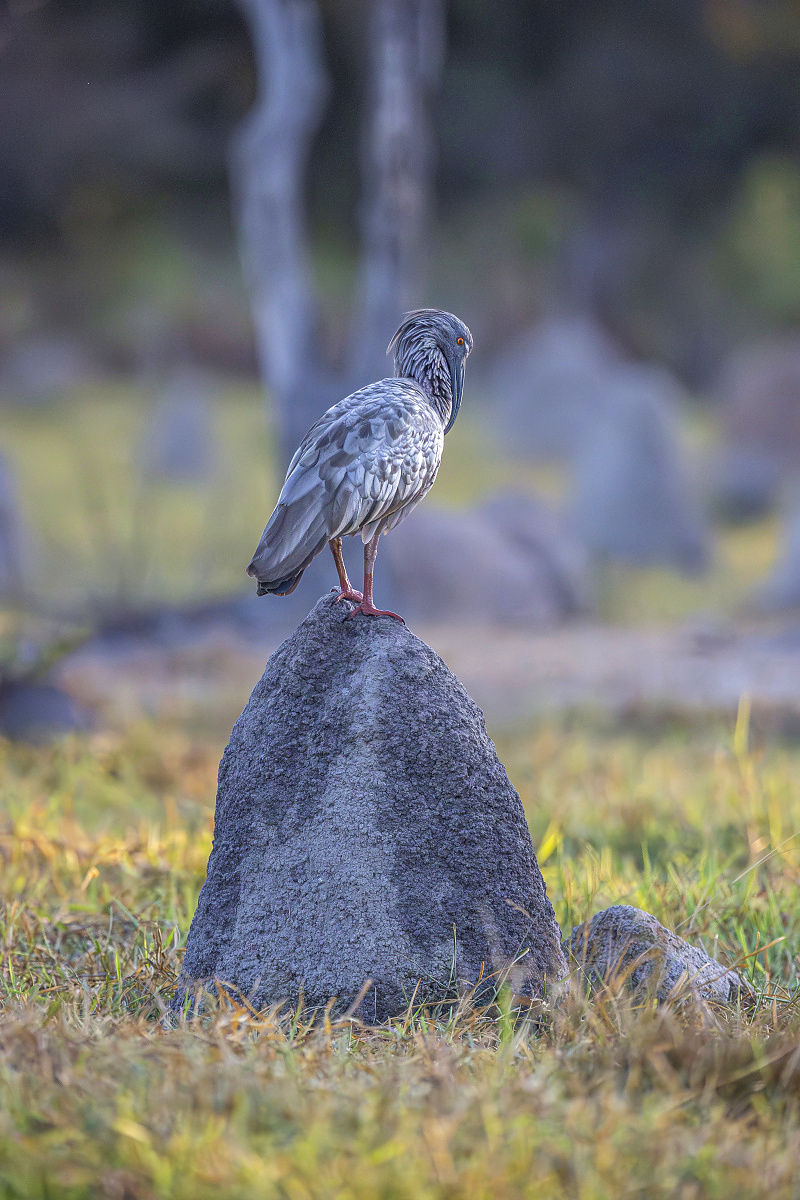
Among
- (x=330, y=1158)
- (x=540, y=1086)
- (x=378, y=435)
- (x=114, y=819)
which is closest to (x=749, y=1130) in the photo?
(x=540, y=1086)

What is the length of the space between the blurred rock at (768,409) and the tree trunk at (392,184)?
7.94m

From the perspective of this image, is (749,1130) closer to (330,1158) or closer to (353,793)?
(330,1158)

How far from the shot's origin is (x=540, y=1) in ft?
52.5

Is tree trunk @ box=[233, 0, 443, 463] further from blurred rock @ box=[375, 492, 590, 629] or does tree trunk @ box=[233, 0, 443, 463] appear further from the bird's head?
the bird's head

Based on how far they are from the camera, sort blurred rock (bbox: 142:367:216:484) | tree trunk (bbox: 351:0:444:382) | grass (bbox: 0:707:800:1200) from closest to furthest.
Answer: grass (bbox: 0:707:800:1200), tree trunk (bbox: 351:0:444:382), blurred rock (bbox: 142:367:216:484)

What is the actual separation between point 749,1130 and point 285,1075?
73cm

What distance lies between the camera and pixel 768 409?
15773 millimetres

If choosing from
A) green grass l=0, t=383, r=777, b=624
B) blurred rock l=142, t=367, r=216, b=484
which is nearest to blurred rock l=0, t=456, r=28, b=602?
green grass l=0, t=383, r=777, b=624

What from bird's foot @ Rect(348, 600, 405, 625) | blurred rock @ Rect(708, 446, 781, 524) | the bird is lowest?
bird's foot @ Rect(348, 600, 405, 625)

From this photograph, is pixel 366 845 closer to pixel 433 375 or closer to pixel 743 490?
pixel 433 375

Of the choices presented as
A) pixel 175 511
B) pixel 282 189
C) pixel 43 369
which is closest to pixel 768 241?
pixel 175 511

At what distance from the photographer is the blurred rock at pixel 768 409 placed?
15.4 meters

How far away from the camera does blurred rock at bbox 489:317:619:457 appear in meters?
16.5

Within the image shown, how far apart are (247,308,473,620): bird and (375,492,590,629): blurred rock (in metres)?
6.38
